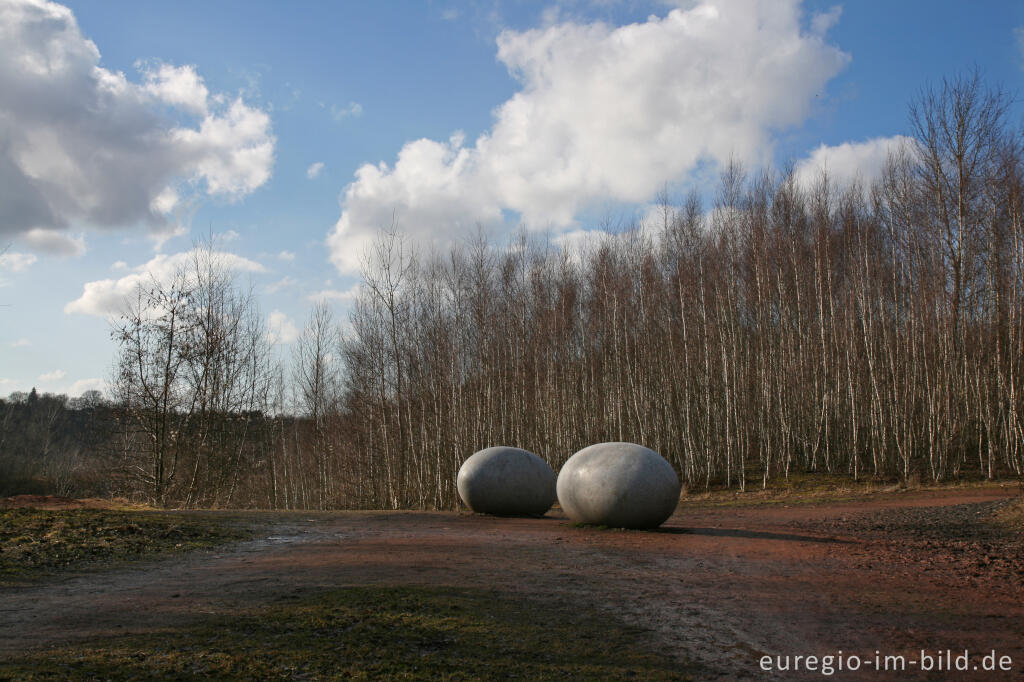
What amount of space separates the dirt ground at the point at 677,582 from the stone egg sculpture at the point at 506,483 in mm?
1573

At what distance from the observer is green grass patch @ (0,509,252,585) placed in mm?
7352

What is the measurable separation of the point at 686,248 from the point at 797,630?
17.7 metres

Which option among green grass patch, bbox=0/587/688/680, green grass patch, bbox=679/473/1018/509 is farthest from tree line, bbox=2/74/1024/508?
green grass patch, bbox=0/587/688/680

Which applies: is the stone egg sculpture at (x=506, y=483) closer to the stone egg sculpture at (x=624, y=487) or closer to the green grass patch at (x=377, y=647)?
the stone egg sculpture at (x=624, y=487)

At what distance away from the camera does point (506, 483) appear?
39.9 feet

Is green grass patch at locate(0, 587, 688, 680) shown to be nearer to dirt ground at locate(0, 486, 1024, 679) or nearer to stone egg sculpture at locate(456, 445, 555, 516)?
dirt ground at locate(0, 486, 1024, 679)

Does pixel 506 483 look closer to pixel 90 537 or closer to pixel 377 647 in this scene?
pixel 90 537

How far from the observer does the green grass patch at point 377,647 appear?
4141 mm

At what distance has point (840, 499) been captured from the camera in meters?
16.2

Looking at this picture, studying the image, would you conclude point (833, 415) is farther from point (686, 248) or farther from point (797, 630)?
point (797, 630)

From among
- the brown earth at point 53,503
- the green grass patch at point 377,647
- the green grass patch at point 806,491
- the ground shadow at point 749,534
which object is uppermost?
the green grass patch at point 377,647

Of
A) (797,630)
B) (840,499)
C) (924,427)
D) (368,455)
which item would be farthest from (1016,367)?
(368,455)

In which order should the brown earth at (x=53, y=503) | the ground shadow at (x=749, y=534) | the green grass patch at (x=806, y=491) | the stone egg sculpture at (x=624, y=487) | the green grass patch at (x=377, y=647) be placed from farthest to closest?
the green grass patch at (x=806, y=491), the brown earth at (x=53, y=503), the stone egg sculpture at (x=624, y=487), the ground shadow at (x=749, y=534), the green grass patch at (x=377, y=647)

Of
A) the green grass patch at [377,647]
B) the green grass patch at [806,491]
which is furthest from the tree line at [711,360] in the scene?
the green grass patch at [377,647]
